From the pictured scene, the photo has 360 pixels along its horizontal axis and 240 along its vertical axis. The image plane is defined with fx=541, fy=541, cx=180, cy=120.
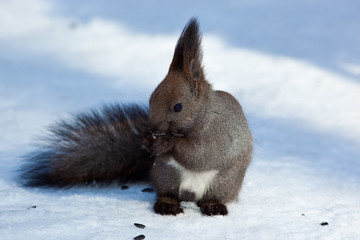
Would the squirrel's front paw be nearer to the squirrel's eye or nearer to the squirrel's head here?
the squirrel's head

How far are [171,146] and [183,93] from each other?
0.27 meters

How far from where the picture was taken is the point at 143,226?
259 cm

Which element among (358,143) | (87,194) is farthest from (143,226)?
(358,143)

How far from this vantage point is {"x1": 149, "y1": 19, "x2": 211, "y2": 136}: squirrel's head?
2.57 m

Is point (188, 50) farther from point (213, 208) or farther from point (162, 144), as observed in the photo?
point (213, 208)

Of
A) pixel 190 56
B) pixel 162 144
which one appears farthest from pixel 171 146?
pixel 190 56

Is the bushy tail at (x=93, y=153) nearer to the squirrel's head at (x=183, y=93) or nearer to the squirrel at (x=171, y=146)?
the squirrel at (x=171, y=146)

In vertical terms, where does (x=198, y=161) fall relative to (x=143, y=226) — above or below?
above

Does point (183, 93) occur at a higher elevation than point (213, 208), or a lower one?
higher

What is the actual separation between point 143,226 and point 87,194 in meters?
0.57

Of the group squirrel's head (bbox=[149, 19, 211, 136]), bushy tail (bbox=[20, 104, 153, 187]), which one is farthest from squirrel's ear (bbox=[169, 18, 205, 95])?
bushy tail (bbox=[20, 104, 153, 187])

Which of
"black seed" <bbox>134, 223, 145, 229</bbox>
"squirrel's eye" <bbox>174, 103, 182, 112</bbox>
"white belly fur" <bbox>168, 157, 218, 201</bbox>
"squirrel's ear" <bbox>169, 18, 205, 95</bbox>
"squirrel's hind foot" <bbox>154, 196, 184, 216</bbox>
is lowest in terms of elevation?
"black seed" <bbox>134, 223, 145, 229</bbox>

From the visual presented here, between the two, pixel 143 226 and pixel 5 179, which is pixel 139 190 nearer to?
pixel 143 226

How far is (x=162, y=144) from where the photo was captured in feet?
8.68
